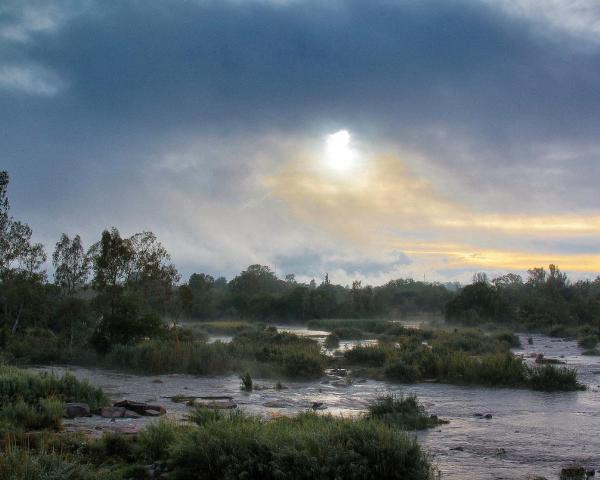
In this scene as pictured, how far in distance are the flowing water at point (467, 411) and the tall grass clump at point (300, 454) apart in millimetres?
1798

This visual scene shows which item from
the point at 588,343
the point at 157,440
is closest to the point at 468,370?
the point at 157,440

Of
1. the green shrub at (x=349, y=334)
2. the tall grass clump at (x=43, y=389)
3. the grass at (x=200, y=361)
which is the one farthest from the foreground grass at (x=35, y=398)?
the green shrub at (x=349, y=334)

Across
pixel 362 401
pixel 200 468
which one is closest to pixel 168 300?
pixel 362 401

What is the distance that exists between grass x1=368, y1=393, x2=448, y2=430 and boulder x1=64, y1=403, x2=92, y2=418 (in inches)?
273

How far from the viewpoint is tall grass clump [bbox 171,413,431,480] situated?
891 cm

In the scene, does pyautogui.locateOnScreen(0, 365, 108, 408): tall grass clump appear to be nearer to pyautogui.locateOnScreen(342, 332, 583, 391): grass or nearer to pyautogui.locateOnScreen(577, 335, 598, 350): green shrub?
pyautogui.locateOnScreen(342, 332, 583, 391): grass

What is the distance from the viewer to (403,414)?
49.5 feet

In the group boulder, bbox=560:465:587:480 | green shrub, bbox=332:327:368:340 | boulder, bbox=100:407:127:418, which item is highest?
green shrub, bbox=332:327:368:340

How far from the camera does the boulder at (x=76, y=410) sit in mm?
14332

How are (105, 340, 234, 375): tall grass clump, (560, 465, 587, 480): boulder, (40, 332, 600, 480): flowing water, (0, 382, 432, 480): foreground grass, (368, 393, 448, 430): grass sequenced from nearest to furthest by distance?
(0, 382, 432, 480): foreground grass, (560, 465, 587, 480): boulder, (40, 332, 600, 480): flowing water, (368, 393, 448, 430): grass, (105, 340, 234, 375): tall grass clump

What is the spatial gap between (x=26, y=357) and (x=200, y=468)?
68.6 ft

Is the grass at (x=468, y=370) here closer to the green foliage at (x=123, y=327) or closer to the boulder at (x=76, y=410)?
the green foliage at (x=123, y=327)

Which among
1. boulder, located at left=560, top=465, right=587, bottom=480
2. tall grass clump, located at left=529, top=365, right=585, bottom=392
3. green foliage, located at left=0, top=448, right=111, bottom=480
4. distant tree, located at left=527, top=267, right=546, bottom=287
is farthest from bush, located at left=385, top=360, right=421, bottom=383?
distant tree, located at left=527, top=267, right=546, bottom=287

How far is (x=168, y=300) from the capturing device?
40.3 metres
